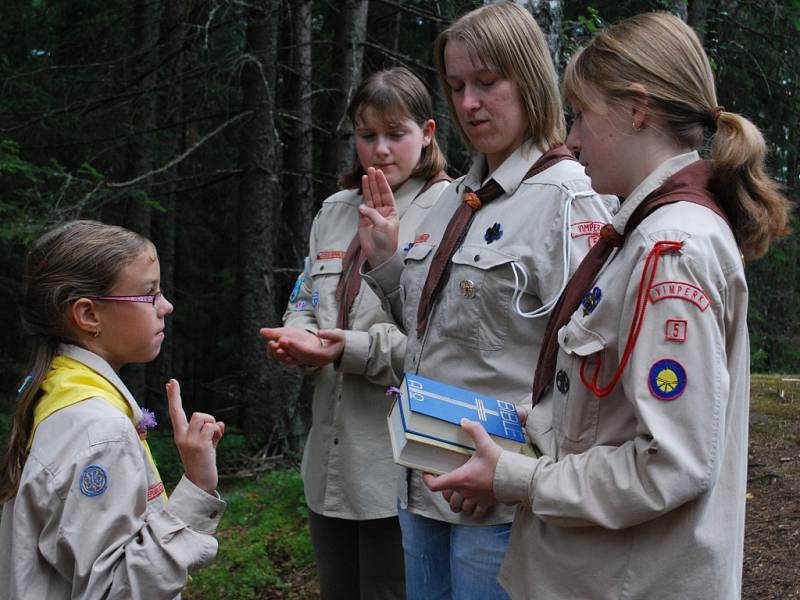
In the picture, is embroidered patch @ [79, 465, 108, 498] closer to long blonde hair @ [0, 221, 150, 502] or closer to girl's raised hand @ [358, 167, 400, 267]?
long blonde hair @ [0, 221, 150, 502]

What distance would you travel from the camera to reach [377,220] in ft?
11.0

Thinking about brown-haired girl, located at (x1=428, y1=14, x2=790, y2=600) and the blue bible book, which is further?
the blue bible book

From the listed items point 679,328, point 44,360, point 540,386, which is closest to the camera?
point 679,328

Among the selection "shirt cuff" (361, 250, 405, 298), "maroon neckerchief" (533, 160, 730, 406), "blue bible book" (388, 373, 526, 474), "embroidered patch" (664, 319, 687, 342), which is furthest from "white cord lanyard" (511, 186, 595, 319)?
"shirt cuff" (361, 250, 405, 298)

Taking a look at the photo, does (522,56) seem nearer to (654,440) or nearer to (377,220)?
(377,220)

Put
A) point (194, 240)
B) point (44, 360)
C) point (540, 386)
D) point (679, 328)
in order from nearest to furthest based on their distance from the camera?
point (679, 328)
point (540, 386)
point (44, 360)
point (194, 240)

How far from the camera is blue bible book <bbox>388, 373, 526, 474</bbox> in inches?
80.8

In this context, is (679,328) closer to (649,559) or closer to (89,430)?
(649,559)

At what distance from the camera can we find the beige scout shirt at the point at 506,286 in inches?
97.9

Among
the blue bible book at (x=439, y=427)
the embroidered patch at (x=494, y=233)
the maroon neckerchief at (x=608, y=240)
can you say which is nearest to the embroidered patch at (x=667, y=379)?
the maroon neckerchief at (x=608, y=240)

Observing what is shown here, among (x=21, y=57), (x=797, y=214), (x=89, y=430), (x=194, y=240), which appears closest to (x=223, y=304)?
(x=194, y=240)

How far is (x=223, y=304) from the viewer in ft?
58.1

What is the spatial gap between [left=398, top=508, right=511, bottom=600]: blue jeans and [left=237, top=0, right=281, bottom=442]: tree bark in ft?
20.0

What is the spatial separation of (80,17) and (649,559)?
13276mm
